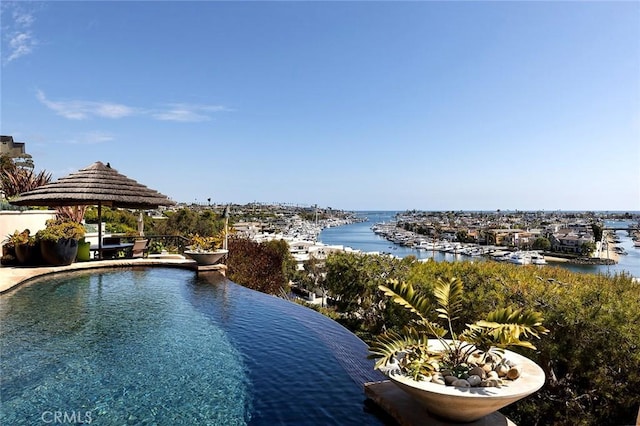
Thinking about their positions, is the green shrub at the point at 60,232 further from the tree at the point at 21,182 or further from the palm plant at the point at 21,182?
the tree at the point at 21,182

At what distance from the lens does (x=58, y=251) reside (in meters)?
10.7

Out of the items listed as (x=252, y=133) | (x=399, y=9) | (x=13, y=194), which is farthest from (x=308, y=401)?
(x=252, y=133)

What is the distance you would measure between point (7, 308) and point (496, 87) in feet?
55.0

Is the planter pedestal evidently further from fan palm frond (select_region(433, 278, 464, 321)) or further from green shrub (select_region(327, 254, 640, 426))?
green shrub (select_region(327, 254, 640, 426))

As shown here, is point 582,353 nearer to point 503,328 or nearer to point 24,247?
point 503,328

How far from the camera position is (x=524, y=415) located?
13.8 ft

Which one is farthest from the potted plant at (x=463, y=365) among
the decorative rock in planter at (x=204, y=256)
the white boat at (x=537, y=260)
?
the white boat at (x=537, y=260)

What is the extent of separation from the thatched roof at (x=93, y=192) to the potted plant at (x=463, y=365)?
1130cm

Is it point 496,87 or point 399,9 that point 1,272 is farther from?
point 496,87

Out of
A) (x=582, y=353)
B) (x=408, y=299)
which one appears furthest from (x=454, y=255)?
(x=408, y=299)

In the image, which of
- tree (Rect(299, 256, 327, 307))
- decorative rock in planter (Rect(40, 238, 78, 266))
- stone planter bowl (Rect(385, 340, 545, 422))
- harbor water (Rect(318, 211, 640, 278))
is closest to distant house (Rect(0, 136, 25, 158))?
tree (Rect(299, 256, 327, 307))

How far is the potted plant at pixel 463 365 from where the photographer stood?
272 cm

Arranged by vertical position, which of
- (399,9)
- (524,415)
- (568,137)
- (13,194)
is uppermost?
(399,9)

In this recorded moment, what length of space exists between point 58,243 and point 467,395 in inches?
464
